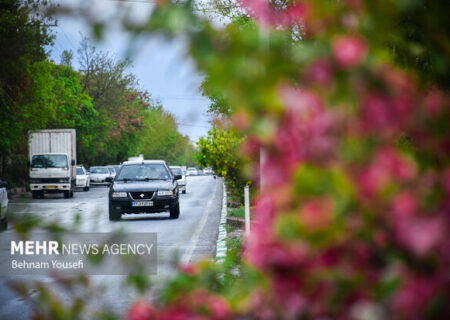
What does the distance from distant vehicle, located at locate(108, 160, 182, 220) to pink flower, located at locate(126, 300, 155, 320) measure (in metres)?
17.3

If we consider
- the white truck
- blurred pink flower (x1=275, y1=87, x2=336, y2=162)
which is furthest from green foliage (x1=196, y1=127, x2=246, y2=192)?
the white truck

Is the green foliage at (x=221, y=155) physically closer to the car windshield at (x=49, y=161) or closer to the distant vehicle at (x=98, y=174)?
the car windshield at (x=49, y=161)

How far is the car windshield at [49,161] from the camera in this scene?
36000 mm

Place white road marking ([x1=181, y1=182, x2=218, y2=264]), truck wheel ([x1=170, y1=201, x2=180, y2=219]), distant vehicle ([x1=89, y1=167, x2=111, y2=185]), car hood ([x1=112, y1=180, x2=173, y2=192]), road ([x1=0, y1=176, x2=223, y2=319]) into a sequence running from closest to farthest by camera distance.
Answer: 1. road ([x1=0, y1=176, x2=223, y2=319])
2. white road marking ([x1=181, y1=182, x2=218, y2=264])
3. car hood ([x1=112, y1=180, x2=173, y2=192])
4. truck wheel ([x1=170, y1=201, x2=180, y2=219])
5. distant vehicle ([x1=89, y1=167, x2=111, y2=185])

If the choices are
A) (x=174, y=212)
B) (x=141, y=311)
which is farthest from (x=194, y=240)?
(x=141, y=311)

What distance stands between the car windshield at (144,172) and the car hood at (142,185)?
33 cm

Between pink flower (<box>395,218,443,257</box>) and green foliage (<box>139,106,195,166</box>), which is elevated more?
green foliage (<box>139,106,195,166</box>)

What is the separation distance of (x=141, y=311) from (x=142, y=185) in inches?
716

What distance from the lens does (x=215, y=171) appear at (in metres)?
15.9

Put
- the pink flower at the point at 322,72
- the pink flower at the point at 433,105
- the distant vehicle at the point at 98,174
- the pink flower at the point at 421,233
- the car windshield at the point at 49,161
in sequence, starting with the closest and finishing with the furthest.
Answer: the pink flower at the point at 421,233
the pink flower at the point at 322,72
the pink flower at the point at 433,105
the car windshield at the point at 49,161
the distant vehicle at the point at 98,174

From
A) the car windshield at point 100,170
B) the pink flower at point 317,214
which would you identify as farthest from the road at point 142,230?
the car windshield at point 100,170

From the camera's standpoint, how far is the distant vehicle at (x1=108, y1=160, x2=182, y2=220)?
→ 19656 mm

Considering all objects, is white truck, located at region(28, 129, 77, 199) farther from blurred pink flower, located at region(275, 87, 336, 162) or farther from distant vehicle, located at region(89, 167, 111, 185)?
blurred pink flower, located at region(275, 87, 336, 162)

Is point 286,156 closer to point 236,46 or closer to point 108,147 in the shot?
point 236,46
